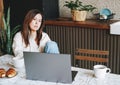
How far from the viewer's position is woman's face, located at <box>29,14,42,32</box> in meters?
2.24

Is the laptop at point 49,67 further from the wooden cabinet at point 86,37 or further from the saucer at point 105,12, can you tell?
the saucer at point 105,12

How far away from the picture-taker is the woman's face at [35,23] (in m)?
2.24

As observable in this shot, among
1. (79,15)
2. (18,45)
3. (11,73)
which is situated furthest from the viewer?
(79,15)

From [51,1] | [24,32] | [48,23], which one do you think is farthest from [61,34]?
[24,32]

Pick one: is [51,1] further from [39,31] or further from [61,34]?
[39,31]

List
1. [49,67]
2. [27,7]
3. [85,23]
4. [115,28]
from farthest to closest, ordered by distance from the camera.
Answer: [27,7], [85,23], [115,28], [49,67]

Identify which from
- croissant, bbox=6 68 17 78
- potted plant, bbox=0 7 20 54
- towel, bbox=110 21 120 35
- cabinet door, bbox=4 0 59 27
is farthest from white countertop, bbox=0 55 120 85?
potted plant, bbox=0 7 20 54

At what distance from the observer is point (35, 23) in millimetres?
2240

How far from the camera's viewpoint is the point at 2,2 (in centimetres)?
377

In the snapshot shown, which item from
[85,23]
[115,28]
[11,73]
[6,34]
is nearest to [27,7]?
[6,34]

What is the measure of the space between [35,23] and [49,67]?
0.73m

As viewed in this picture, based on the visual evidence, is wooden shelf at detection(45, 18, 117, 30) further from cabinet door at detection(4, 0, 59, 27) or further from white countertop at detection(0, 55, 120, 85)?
white countertop at detection(0, 55, 120, 85)

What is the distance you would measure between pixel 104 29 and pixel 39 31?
0.92m

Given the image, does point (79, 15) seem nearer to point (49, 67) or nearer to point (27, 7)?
point (27, 7)
